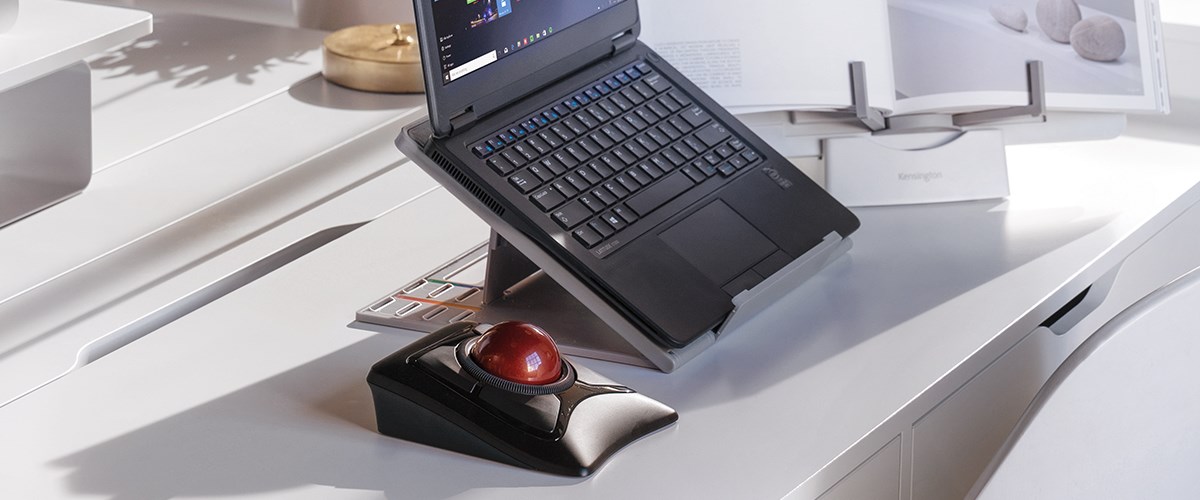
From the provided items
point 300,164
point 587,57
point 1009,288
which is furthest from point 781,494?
point 300,164

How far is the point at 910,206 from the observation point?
3.65 ft

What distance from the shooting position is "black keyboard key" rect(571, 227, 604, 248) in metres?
0.88

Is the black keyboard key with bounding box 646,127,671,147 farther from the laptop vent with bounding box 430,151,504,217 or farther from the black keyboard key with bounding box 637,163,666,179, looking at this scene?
the laptop vent with bounding box 430,151,504,217

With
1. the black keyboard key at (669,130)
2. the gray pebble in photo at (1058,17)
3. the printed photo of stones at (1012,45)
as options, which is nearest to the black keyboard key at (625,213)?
the black keyboard key at (669,130)

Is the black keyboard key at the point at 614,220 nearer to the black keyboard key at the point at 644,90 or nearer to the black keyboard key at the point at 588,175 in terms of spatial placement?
the black keyboard key at the point at 588,175

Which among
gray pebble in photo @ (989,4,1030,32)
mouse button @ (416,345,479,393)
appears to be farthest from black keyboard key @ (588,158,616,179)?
gray pebble in photo @ (989,4,1030,32)

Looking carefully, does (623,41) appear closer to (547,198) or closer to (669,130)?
(669,130)

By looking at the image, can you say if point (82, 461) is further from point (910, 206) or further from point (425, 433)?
point (910, 206)

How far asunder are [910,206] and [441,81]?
44 cm

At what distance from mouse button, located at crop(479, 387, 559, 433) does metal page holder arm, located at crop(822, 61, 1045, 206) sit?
450 millimetres

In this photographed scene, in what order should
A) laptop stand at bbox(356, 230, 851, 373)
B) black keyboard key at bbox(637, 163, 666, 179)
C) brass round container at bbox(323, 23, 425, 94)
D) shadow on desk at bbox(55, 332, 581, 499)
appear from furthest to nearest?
1. brass round container at bbox(323, 23, 425, 94)
2. black keyboard key at bbox(637, 163, 666, 179)
3. laptop stand at bbox(356, 230, 851, 373)
4. shadow on desk at bbox(55, 332, 581, 499)

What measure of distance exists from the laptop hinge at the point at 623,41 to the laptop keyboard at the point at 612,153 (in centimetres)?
2

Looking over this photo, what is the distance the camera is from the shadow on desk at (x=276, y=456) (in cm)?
73

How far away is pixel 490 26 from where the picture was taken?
92 cm
